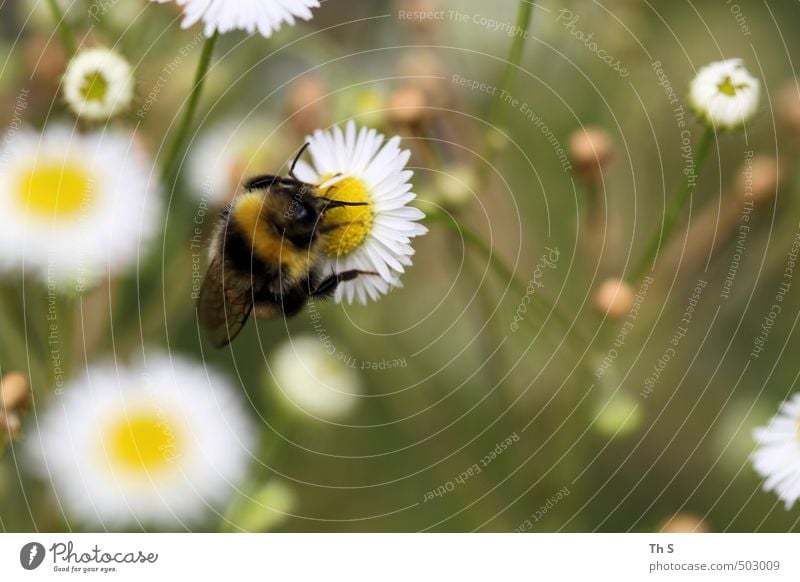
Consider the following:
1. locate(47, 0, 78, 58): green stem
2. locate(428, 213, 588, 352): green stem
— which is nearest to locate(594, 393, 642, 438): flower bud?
locate(428, 213, 588, 352): green stem

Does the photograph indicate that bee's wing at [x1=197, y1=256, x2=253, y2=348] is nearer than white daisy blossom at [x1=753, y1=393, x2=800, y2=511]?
Yes

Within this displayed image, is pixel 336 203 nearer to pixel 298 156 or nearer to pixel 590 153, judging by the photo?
pixel 298 156

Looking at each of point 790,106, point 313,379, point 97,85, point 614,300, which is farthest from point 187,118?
point 790,106

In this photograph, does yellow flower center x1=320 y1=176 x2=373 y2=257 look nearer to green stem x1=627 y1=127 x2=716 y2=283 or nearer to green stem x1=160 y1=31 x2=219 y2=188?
green stem x1=160 y1=31 x2=219 y2=188

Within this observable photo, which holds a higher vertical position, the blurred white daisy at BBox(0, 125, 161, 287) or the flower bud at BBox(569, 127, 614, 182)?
the flower bud at BBox(569, 127, 614, 182)
